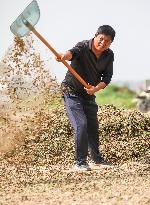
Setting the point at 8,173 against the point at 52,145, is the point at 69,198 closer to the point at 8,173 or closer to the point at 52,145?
the point at 8,173

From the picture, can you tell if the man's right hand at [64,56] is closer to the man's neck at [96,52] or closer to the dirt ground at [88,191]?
the man's neck at [96,52]

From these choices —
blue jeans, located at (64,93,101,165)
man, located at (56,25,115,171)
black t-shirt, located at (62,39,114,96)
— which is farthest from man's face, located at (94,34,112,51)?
blue jeans, located at (64,93,101,165)

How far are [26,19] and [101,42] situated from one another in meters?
0.94

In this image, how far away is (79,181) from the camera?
19.1 feet

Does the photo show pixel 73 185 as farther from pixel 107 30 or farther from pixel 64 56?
pixel 107 30

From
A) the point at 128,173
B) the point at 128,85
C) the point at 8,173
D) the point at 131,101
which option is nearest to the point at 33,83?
the point at 8,173

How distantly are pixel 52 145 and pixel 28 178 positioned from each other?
7.22 feet

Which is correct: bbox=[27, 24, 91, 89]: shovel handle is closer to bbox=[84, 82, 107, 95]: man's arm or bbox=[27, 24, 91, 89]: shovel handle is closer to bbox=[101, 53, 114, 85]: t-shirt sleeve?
bbox=[84, 82, 107, 95]: man's arm

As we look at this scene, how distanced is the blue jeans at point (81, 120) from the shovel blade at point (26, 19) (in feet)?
3.21

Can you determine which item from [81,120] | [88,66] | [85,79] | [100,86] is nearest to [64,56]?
[88,66]

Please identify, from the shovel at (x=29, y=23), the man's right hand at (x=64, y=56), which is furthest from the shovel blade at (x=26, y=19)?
the man's right hand at (x=64, y=56)

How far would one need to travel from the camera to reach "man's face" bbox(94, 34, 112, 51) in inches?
246

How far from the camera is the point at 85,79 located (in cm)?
654

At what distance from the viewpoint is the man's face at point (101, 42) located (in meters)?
6.25
